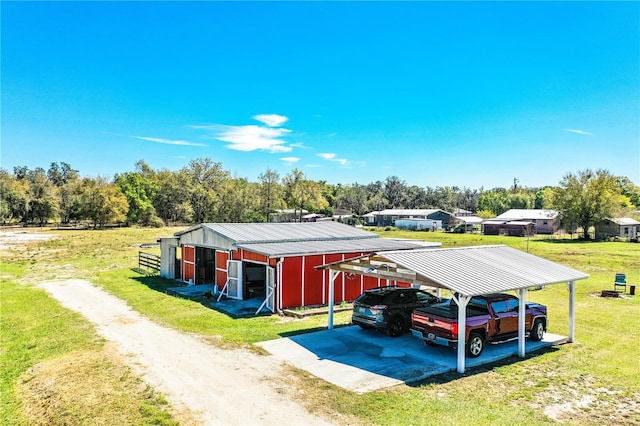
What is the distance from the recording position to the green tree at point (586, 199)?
60.3 m

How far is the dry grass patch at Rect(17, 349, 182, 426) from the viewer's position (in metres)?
8.48

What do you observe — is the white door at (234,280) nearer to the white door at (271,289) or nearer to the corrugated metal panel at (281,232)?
the corrugated metal panel at (281,232)

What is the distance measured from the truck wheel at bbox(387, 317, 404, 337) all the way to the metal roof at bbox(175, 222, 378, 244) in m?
8.86

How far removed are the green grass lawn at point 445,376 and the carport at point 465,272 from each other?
1133 mm

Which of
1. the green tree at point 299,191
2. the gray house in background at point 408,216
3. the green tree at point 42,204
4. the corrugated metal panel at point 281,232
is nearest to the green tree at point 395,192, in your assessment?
the gray house in background at point 408,216

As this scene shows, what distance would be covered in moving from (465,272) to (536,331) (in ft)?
11.6

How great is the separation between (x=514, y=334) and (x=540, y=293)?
37.4 ft

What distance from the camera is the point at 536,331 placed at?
1386 cm

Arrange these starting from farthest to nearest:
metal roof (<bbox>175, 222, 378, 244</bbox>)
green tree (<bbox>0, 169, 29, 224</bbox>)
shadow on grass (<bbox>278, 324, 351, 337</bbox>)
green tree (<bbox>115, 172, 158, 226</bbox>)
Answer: green tree (<bbox>115, 172, 158, 226</bbox>) < green tree (<bbox>0, 169, 29, 224</bbox>) < metal roof (<bbox>175, 222, 378, 244</bbox>) < shadow on grass (<bbox>278, 324, 351, 337</bbox>)

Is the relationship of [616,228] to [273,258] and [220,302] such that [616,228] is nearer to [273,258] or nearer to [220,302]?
[273,258]

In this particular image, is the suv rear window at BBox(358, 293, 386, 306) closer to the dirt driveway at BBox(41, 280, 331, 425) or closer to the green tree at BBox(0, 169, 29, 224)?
the dirt driveway at BBox(41, 280, 331, 425)

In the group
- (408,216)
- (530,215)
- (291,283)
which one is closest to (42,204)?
(408,216)

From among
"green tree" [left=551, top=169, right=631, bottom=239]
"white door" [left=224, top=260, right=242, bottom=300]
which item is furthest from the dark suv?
"green tree" [left=551, top=169, right=631, bottom=239]

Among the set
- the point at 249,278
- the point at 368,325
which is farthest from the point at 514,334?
the point at 249,278
